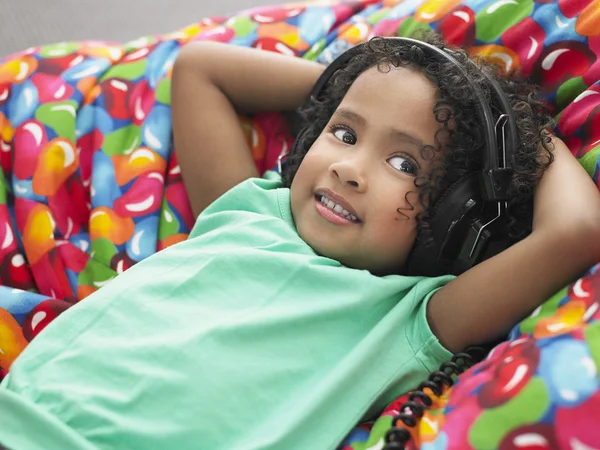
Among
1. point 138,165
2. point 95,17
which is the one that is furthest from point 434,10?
point 95,17

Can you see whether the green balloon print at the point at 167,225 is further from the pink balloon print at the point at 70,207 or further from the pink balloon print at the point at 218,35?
the pink balloon print at the point at 218,35

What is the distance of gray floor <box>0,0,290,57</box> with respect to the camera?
181 centimetres

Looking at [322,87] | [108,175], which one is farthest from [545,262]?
[108,175]

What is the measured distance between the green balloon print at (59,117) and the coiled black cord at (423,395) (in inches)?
29.5

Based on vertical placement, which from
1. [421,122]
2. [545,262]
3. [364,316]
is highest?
[421,122]

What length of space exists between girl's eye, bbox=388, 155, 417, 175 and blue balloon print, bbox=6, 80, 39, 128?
67 centimetres

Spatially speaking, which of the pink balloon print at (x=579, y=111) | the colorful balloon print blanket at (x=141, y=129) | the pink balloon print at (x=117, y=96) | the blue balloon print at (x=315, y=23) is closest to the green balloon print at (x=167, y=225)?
the colorful balloon print blanket at (x=141, y=129)

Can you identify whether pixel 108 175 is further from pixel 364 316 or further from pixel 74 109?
pixel 364 316

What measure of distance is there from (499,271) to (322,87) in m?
0.41

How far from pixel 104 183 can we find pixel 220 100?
243mm

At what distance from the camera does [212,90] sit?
3.90 feet

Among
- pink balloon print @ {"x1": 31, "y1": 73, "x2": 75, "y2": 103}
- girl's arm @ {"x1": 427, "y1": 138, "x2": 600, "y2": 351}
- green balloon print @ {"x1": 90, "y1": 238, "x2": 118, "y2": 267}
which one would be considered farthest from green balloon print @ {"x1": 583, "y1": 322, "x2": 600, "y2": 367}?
pink balloon print @ {"x1": 31, "y1": 73, "x2": 75, "y2": 103}

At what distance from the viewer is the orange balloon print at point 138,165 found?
4.00 ft

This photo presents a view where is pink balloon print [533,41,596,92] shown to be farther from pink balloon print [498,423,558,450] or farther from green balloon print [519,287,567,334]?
pink balloon print [498,423,558,450]
